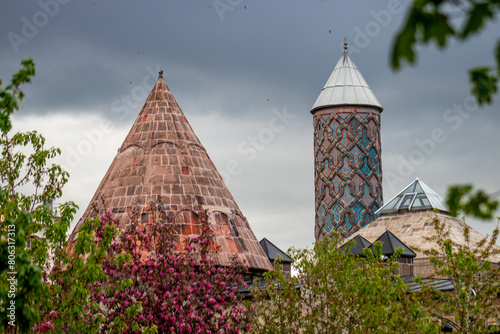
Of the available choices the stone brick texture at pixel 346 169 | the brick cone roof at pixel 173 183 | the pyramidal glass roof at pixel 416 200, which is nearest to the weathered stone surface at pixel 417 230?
the pyramidal glass roof at pixel 416 200

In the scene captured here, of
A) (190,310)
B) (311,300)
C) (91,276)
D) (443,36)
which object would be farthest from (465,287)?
(443,36)

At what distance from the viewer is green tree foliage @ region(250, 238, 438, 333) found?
11914 mm

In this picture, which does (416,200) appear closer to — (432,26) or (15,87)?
(15,87)

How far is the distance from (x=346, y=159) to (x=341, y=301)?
1616cm

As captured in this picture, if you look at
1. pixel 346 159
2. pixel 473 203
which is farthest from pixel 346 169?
pixel 473 203

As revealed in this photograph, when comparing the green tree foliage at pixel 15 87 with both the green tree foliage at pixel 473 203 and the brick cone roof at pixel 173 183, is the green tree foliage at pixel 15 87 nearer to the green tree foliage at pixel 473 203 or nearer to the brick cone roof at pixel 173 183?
the green tree foliage at pixel 473 203

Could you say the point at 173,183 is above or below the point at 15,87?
above

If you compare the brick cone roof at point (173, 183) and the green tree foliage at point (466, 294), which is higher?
the brick cone roof at point (173, 183)

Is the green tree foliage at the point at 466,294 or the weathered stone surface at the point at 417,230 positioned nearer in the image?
the green tree foliage at the point at 466,294

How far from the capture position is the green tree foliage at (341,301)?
11914 millimetres

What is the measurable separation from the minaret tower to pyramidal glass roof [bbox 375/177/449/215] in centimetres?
333

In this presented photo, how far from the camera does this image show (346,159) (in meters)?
Result: 28.2

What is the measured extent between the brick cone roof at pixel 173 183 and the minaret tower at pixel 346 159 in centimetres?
975

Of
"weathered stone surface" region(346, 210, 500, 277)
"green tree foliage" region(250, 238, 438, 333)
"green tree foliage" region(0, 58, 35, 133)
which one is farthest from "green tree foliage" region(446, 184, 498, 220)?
"weathered stone surface" region(346, 210, 500, 277)
